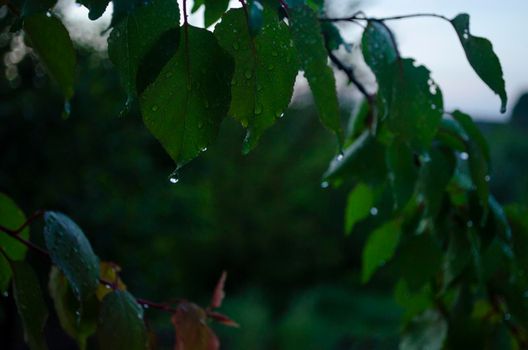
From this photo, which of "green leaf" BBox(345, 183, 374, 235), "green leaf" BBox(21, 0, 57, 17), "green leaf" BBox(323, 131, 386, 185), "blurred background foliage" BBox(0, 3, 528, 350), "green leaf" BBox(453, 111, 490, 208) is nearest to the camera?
"green leaf" BBox(21, 0, 57, 17)

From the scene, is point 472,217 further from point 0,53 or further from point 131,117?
point 131,117

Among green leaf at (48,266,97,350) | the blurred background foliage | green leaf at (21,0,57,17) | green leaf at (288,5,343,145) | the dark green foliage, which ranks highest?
green leaf at (21,0,57,17)

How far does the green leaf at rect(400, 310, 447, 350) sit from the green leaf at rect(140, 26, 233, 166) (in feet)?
2.12

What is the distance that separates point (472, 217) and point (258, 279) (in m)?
10.2

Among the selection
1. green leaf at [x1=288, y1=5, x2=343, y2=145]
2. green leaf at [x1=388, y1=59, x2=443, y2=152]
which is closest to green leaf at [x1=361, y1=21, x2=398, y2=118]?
green leaf at [x1=388, y1=59, x2=443, y2=152]

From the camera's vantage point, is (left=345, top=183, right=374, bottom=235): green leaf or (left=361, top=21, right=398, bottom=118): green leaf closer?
(left=361, top=21, right=398, bottom=118): green leaf

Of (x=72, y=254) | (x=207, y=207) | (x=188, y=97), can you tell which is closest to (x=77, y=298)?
(x=72, y=254)

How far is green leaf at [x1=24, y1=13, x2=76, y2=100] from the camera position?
1.64 feet

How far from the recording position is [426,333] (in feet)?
3.46

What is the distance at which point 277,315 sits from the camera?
33.0ft

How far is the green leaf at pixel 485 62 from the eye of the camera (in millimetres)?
599

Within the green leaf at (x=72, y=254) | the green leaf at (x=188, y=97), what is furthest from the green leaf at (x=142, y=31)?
the green leaf at (x=72, y=254)

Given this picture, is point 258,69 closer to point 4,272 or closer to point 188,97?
point 188,97

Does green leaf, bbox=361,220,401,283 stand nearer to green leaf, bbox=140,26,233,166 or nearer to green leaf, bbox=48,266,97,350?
green leaf, bbox=48,266,97,350
